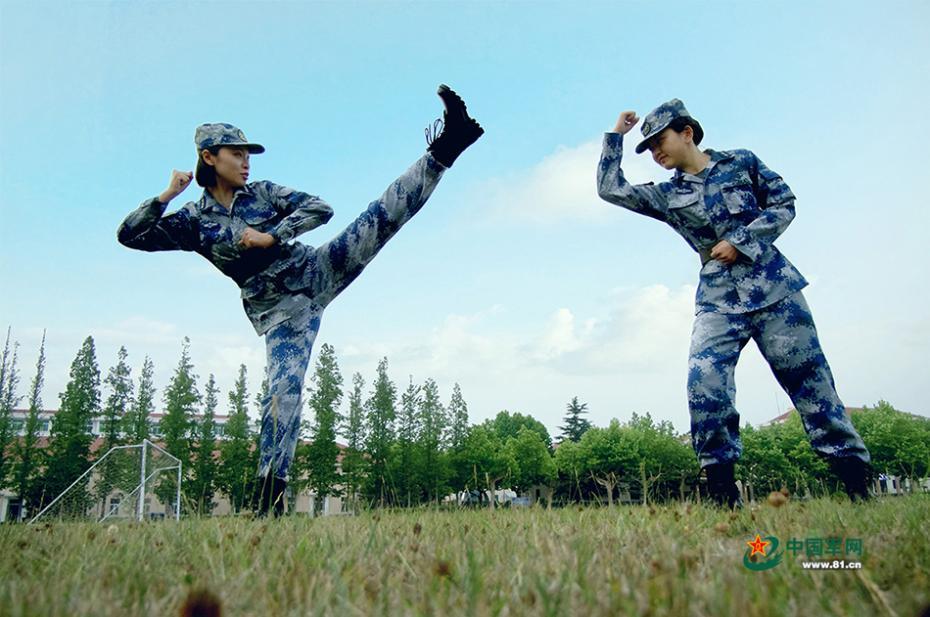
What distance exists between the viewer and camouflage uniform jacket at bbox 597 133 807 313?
426 cm

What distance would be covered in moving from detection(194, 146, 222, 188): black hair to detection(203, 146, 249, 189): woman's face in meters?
0.02

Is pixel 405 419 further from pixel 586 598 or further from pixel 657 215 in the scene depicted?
pixel 586 598

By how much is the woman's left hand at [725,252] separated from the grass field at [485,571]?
6.15ft

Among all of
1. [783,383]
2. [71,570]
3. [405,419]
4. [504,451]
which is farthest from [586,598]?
[504,451]

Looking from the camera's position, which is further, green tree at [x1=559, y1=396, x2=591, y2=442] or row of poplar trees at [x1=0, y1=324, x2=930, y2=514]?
green tree at [x1=559, y1=396, x2=591, y2=442]

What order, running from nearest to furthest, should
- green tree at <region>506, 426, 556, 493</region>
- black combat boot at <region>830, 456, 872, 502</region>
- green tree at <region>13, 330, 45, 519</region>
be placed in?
black combat boot at <region>830, 456, 872, 502</region>, green tree at <region>13, 330, 45, 519</region>, green tree at <region>506, 426, 556, 493</region>

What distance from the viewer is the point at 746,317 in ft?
14.1

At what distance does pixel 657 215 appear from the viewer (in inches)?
188

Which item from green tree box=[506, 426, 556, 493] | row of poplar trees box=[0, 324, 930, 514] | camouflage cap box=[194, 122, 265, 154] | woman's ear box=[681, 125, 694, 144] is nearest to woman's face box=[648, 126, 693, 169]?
woman's ear box=[681, 125, 694, 144]

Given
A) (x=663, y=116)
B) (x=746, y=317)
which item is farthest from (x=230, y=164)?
(x=746, y=317)

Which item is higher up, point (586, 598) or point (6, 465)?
point (6, 465)

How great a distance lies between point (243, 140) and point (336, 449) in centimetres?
4147

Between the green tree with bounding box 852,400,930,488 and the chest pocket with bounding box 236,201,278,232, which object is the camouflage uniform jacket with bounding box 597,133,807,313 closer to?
the chest pocket with bounding box 236,201,278,232

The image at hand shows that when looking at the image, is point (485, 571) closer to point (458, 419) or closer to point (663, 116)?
point (663, 116)
